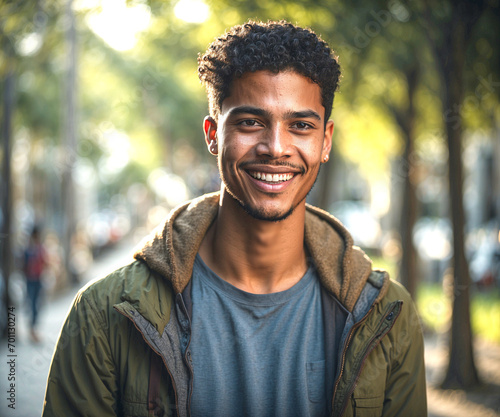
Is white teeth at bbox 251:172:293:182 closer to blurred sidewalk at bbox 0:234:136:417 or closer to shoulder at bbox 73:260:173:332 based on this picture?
shoulder at bbox 73:260:173:332

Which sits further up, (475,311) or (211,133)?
(211,133)

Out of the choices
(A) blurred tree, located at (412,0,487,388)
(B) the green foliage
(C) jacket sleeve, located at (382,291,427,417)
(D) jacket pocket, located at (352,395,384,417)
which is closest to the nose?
(C) jacket sleeve, located at (382,291,427,417)

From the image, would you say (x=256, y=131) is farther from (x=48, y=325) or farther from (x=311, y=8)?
(x=48, y=325)

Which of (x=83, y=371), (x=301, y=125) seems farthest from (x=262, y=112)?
(x=83, y=371)

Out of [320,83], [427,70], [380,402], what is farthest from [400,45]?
[380,402]

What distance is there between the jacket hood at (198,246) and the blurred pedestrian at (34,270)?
317 inches

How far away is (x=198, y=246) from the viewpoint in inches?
105

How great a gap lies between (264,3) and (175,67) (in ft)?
34.3

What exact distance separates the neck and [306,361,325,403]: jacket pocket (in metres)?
0.38

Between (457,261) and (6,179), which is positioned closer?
(457,261)

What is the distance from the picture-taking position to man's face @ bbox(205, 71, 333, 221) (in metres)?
2.46

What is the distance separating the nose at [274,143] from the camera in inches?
96.4

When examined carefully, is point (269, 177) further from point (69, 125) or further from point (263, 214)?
point (69, 125)

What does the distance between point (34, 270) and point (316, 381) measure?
8.93m
